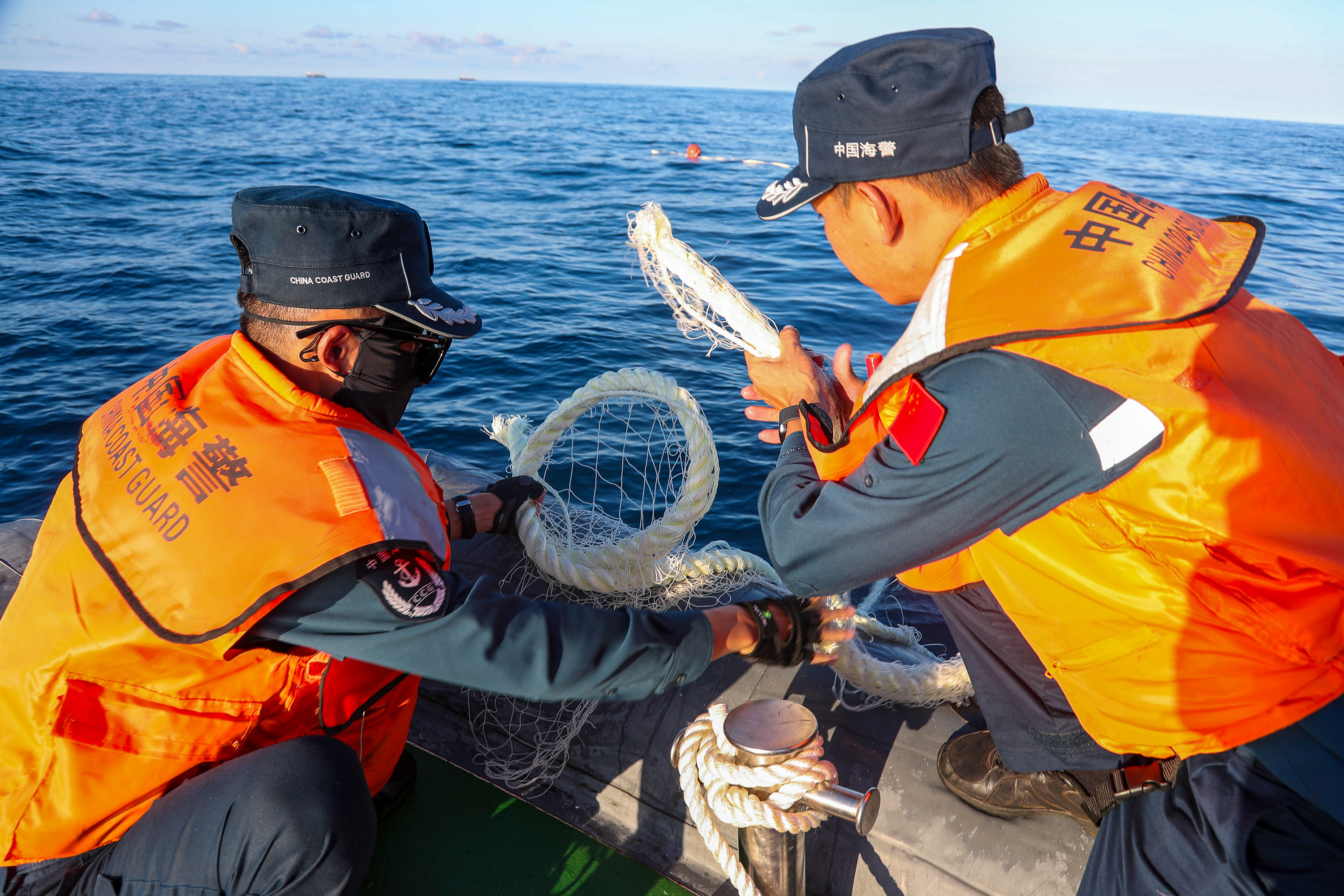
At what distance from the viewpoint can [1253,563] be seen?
137 cm

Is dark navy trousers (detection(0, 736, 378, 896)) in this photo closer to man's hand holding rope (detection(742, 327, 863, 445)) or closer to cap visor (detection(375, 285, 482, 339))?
cap visor (detection(375, 285, 482, 339))

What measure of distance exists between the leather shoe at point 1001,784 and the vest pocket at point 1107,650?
386mm

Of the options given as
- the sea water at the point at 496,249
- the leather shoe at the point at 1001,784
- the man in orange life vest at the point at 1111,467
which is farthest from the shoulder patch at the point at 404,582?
the sea water at the point at 496,249

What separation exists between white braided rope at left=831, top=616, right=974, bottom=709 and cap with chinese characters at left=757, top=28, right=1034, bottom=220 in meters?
1.25

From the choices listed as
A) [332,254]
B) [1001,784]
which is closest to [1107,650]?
[1001,784]

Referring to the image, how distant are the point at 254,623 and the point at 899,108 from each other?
1565 millimetres

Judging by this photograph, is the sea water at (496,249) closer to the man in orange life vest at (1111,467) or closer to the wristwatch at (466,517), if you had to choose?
the wristwatch at (466,517)

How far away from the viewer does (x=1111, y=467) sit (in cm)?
134

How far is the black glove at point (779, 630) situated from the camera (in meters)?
2.04

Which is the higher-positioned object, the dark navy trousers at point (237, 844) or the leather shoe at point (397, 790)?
the dark navy trousers at point (237, 844)

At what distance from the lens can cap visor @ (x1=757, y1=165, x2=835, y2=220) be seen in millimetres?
1762

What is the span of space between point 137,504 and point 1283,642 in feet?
6.92

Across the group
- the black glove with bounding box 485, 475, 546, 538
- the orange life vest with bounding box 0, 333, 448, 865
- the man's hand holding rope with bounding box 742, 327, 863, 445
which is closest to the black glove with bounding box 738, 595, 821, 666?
the man's hand holding rope with bounding box 742, 327, 863, 445

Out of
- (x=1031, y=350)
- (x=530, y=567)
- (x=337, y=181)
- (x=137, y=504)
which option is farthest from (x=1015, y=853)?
(x=337, y=181)
